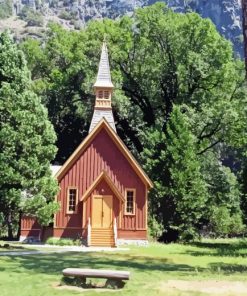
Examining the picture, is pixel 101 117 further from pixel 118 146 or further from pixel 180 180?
pixel 180 180

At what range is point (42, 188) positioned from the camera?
26219 millimetres

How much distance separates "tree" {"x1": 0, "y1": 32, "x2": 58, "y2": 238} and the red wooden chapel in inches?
225

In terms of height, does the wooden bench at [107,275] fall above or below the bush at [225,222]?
below

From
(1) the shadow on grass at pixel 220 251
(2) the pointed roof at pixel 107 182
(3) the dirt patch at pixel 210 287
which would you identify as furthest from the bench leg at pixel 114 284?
(2) the pointed roof at pixel 107 182

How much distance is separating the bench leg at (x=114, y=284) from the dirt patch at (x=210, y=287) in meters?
0.92

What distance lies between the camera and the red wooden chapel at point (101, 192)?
31.7 metres

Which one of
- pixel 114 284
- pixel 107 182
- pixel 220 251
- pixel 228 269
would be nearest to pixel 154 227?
pixel 107 182

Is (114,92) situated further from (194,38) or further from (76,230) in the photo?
(76,230)

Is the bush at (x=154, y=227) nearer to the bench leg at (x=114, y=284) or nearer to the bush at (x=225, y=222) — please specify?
the bush at (x=225, y=222)

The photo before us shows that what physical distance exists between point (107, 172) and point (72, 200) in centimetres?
281

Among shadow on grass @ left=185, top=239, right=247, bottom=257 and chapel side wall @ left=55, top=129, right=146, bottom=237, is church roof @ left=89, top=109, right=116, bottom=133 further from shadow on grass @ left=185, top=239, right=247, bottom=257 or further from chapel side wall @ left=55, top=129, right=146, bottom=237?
shadow on grass @ left=185, top=239, right=247, bottom=257

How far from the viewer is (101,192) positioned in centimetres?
3177

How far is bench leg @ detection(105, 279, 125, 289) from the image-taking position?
38.8ft

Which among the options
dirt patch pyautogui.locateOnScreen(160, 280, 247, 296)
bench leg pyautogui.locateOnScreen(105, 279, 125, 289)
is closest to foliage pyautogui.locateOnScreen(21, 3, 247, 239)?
dirt patch pyautogui.locateOnScreen(160, 280, 247, 296)
